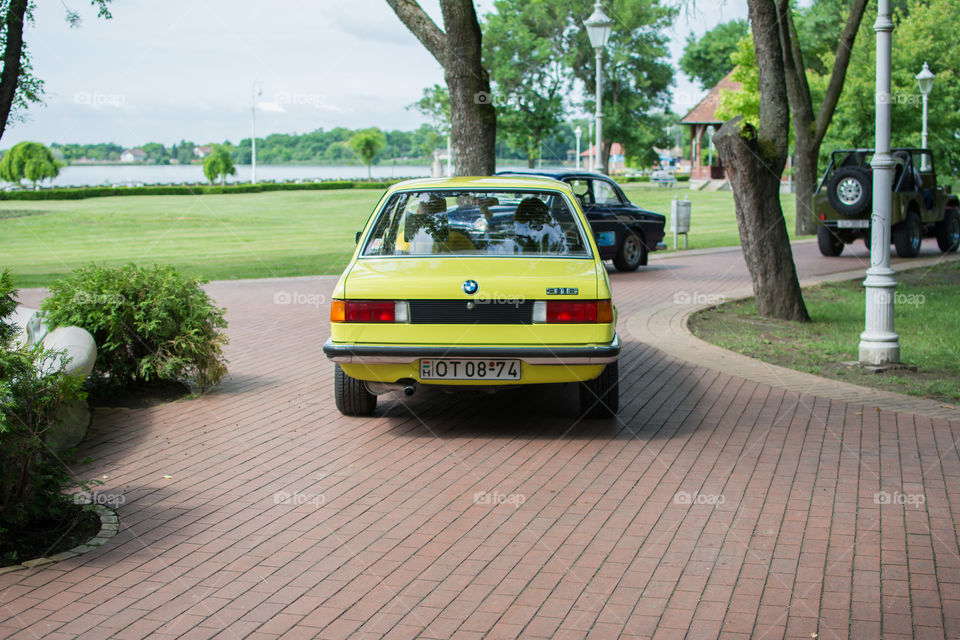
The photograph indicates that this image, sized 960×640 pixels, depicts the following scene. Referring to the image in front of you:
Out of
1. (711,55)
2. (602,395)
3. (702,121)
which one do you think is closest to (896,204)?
(602,395)

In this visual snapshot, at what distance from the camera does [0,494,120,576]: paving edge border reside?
4.54 m

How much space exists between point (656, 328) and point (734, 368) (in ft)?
8.13

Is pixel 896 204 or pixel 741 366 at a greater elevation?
pixel 896 204

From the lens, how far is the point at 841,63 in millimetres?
23672

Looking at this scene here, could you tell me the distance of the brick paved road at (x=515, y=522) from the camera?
13.0ft

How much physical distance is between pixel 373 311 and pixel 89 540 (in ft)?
7.57

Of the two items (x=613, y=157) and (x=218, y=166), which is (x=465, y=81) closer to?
(x=218, y=166)

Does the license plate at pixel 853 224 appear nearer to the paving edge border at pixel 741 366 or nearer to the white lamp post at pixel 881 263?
the paving edge border at pixel 741 366

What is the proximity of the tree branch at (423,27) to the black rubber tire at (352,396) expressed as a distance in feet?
25.2

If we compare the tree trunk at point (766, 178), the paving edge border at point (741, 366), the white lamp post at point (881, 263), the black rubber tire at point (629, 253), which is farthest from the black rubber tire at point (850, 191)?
the white lamp post at point (881, 263)

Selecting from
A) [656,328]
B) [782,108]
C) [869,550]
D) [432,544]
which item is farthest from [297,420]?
[782,108]

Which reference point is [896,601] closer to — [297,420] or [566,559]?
[566,559]

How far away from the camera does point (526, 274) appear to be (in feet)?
21.6

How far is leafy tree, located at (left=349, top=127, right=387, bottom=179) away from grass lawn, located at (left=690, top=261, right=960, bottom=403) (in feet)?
288
